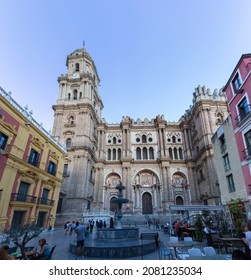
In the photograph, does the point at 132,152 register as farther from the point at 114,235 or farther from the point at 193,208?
the point at 114,235

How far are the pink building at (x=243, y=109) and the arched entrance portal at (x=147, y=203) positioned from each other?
63.8 feet

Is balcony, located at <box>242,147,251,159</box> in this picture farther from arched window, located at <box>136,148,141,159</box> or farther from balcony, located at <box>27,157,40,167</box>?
arched window, located at <box>136,148,141,159</box>

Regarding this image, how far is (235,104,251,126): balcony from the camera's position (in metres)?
11.8

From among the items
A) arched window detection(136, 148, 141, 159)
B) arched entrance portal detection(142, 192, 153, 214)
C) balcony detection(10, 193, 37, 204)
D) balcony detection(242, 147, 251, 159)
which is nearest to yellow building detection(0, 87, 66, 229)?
balcony detection(10, 193, 37, 204)

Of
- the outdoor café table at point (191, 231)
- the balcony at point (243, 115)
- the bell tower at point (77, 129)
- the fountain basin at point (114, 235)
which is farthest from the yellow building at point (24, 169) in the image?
the balcony at point (243, 115)

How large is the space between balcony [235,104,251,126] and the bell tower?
1948cm

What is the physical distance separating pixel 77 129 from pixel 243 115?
74.4 feet

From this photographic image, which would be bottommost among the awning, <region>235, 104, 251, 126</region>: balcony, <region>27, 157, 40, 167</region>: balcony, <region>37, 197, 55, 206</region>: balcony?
the awning

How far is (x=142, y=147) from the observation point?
33.5m

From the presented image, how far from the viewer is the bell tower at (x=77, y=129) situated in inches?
925

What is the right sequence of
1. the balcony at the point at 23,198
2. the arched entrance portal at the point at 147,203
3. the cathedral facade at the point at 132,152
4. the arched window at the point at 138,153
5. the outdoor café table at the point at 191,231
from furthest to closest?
1. the arched window at the point at 138,153
2. the arched entrance portal at the point at 147,203
3. the cathedral facade at the point at 132,152
4. the balcony at the point at 23,198
5. the outdoor café table at the point at 191,231

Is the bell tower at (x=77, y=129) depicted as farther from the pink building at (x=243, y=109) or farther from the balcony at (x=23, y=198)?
the pink building at (x=243, y=109)
